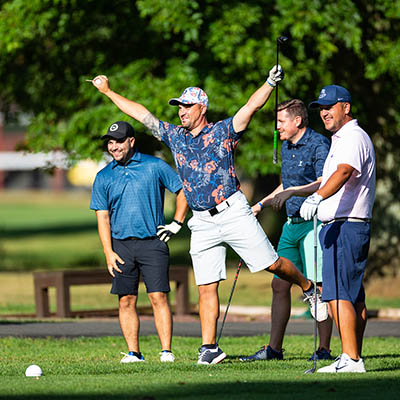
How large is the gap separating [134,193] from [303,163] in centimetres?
143

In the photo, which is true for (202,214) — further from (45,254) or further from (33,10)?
(45,254)

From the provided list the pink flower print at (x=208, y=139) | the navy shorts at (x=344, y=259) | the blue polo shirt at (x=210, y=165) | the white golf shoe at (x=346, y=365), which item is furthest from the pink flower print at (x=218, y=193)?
the white golf shoe at (x=346, y=365)

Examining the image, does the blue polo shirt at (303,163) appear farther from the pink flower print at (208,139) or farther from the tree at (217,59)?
the tree at (217,59)

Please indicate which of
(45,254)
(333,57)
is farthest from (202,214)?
(45,254)

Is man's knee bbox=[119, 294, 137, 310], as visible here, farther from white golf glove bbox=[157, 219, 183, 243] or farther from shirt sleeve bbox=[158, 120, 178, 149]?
shirt sleeve bbox=[158, 120, 178, 149]

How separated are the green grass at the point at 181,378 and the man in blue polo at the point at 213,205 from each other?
0.61 metres

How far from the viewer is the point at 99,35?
1864cm

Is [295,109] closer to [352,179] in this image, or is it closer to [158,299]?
[352,179]

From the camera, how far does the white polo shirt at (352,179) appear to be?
736 centimetres

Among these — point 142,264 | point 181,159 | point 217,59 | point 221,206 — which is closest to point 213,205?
point 221,206

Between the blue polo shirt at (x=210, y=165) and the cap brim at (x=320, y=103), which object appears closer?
the cap brim at (x=320, y=103)

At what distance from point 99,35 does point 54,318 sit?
6284mm

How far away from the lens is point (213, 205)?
8016mm

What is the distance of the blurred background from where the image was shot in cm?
1579
